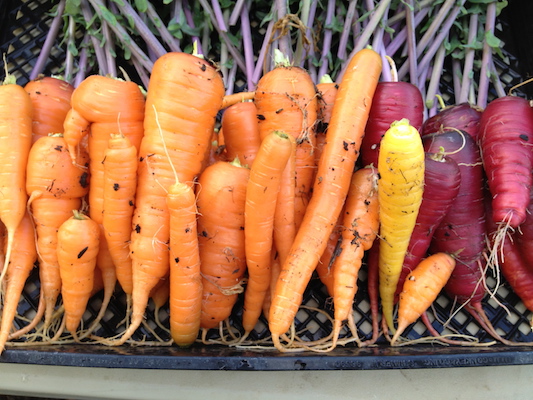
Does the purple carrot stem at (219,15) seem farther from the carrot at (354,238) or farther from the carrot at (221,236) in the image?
the carrot at (354,238)

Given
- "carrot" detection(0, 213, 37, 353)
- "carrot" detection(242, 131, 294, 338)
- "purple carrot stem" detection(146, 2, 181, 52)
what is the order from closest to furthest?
1. "carrot" detection(242, 131, 294, 338)
2. "carrot" detection(0, 213, 37, 353)
3. "purple carrot stem" detection(146, 2, 181, 52)

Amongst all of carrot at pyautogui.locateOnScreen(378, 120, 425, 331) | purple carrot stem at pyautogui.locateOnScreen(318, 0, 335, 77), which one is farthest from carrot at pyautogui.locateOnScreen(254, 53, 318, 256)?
purple carrot stem at pyautogui.locateOnScreen(318, 0, 335, 77)

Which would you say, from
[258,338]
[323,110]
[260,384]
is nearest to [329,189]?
[323,110]

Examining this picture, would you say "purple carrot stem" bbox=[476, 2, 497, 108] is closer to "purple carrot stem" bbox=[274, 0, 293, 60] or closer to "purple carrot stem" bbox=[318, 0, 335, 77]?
"purple carrot stem" bbox=[318, 0, 335, 77]

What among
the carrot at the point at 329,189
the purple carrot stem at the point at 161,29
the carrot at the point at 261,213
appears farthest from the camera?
the purple carrot stem at the point at 161,29

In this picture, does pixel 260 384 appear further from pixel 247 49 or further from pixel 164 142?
pixel 247 49

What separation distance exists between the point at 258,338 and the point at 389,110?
0.86 m

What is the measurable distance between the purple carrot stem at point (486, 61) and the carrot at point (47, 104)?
61.3 inches

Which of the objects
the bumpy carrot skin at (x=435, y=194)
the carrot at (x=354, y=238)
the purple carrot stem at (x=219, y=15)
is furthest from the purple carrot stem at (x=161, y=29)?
the bumpy carrot skin at (x=435, y=194)

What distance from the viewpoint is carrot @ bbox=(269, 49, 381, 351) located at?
1046 millimetres

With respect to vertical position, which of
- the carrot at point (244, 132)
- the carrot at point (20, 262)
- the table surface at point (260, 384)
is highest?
the carrot at point (244, 132)

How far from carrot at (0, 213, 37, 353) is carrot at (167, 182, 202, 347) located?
0.51 metres

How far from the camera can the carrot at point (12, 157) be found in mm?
1138

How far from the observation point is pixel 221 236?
3.65 ft
